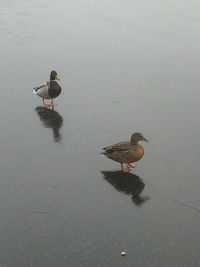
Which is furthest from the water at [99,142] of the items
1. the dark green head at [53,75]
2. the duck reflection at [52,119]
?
the dark green head at [53,75]

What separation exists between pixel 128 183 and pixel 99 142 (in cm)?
122

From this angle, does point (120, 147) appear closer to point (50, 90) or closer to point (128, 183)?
point (128, 183)

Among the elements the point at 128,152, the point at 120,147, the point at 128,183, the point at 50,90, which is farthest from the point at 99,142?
the point at 50,90

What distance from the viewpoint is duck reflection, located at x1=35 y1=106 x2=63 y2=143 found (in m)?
7.09

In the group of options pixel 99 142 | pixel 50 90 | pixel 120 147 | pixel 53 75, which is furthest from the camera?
pixel 53 75

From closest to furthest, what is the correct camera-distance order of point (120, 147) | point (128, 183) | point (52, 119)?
point (128, 183)
point (120, 147)
point (52, 119)

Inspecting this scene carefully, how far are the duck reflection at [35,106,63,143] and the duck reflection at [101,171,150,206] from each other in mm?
1423

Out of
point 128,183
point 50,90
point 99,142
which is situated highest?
point 50,90

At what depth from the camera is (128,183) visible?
18.5ft

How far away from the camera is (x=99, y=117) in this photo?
7559mm

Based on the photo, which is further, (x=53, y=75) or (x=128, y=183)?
(x=53, y=75)

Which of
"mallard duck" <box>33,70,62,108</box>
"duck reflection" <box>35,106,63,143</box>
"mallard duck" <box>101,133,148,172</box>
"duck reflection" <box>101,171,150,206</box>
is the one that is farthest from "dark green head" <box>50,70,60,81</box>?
"duck reflection" <box>101,171,150,206</box>

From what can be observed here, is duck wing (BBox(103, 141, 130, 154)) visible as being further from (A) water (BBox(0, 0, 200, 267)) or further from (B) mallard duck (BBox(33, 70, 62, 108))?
(B) mallard duck (BBox(33, 70, 62, 108))

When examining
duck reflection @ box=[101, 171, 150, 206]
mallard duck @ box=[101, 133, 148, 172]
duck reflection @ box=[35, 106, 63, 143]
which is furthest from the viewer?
duck reflection @ box=[35, 106, 63, 143]
